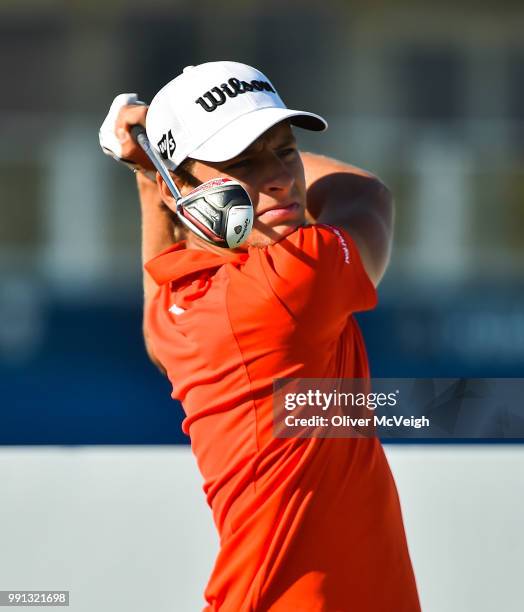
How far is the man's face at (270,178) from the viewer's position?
3.24 feet

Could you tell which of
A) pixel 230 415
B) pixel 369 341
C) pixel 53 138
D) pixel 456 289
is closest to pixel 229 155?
pixel 230 415

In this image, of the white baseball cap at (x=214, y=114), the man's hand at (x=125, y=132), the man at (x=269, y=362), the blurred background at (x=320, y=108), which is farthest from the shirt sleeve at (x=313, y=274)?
the blurred background at (x=320, y=108)

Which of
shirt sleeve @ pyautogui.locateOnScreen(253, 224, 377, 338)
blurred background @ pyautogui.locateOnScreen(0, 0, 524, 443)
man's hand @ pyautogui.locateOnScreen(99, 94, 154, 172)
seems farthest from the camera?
blurred background @ pyautogui.locateOnScreen(0, 0, 524, 443)

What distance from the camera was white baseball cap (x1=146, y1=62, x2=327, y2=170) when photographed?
0.98 meters

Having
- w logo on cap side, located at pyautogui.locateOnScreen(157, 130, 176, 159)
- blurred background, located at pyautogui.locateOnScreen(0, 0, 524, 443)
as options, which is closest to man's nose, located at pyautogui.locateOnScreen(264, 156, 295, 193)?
w logo on cap side, located at pyautogui.locateOnScreen(157, 130, 176, 159)

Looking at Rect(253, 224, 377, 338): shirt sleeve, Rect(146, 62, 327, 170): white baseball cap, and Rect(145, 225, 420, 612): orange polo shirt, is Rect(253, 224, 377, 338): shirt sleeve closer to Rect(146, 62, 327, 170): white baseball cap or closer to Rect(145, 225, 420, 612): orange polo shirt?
Rect(145, 225, 420, 612): orange polo shirt

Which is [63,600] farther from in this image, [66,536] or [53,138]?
[53,138]

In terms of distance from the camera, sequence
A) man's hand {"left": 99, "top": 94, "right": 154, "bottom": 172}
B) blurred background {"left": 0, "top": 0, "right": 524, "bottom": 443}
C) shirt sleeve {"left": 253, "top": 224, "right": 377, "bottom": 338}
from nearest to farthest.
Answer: shirt sleeve {"left": 253, "top": 224, "right": 377, "bottom": 338}, man's hand {"left": 99, "top": 94, "right": 154, "bottom": 172}, blurred background {"left": 0, "top": 0, "right": 524, "bottom": 443}

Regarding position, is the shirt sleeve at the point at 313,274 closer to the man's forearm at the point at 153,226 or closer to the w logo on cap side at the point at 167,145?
the w logo on cap side at the point at 167,145

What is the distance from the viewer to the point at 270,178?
39.1 inches

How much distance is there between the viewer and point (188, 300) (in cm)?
103

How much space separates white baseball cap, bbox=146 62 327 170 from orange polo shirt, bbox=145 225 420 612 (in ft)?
0.36

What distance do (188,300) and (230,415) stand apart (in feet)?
0.41

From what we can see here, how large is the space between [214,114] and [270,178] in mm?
85
